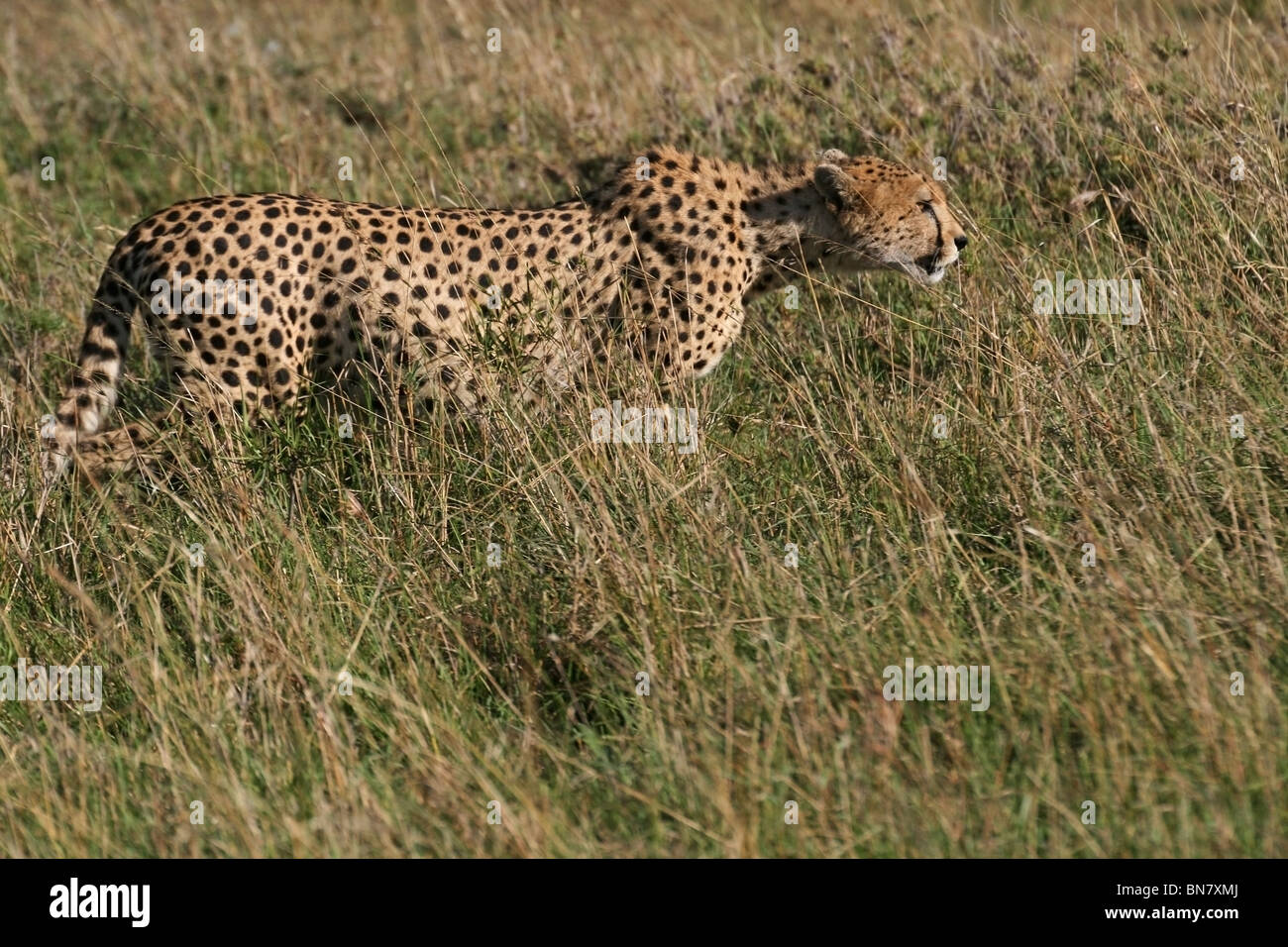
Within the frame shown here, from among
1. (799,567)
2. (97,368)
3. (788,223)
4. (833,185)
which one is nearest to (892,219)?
(833,185)

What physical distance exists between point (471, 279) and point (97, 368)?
3.82 feet

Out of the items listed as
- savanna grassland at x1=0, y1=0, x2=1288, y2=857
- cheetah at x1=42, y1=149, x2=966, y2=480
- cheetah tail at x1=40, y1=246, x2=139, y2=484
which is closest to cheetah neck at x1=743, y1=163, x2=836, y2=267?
cheetah at x1=42, y1=149, x2=966, y2=480

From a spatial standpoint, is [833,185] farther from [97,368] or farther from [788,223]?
[97,368]

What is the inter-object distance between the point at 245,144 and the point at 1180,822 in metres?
5.31

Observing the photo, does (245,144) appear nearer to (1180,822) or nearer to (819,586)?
(819,586)

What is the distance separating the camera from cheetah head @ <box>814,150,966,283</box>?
198 inches

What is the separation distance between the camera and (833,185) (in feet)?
16.6

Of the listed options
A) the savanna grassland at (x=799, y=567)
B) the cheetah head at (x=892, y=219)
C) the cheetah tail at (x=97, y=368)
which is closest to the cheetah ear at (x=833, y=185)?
the cheetah head at (x=892, y=219)

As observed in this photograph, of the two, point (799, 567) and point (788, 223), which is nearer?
point (799, 567)

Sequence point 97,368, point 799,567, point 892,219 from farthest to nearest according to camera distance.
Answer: point 892,219
point 97,368
point 799,567

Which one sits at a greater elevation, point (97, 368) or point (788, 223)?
point (788, 223)

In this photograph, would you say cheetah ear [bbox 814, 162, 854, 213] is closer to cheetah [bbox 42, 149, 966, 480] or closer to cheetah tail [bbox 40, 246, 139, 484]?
cheetah [bbox 42, 149, 966, 480]

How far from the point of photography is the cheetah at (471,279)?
15.2 ft

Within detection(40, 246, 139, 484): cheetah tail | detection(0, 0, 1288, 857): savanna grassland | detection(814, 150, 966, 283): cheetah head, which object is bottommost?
detection(0, 0, 1288, 857): savanna grassland
